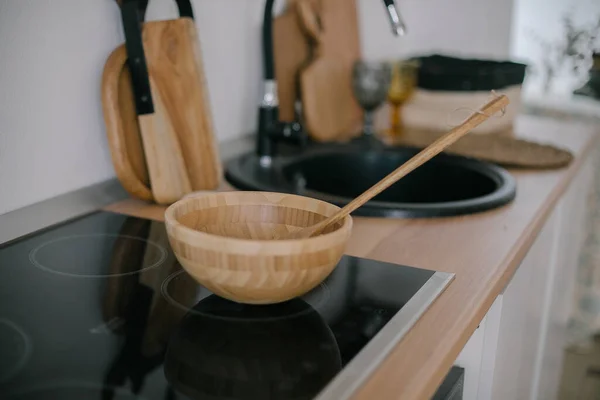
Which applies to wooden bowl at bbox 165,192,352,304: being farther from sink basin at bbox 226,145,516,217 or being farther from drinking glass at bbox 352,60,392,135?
drinking glass at bbox 352,60,392,135

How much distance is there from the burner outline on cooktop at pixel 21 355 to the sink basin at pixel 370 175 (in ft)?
1.72

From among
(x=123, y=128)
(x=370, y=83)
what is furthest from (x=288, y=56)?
(x=123, y=128)

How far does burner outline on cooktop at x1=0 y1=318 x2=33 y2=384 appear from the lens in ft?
1.85

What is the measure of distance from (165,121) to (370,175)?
23.1 inches

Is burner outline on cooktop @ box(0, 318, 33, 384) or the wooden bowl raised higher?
the wooden bowl

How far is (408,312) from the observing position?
70cm

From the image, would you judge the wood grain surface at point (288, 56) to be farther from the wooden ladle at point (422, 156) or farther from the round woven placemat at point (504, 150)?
the wooden ladle at point (422, 156)

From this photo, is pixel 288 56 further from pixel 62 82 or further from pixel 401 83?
pixel 62 82

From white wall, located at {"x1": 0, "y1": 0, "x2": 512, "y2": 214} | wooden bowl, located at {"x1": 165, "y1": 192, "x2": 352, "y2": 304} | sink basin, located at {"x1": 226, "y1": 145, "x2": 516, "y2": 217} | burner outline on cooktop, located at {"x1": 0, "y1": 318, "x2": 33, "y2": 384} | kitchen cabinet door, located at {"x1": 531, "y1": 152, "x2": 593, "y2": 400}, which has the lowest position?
kitchen cabinet door, located at {"x1": 531, "y1": 152, "x2": 593, "y2": 400}

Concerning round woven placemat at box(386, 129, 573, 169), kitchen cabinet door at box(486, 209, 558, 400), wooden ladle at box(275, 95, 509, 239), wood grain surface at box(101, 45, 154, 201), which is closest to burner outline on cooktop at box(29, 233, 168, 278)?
wood grain surface at box(101, 45, 154, 201)

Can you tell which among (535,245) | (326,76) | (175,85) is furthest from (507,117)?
(175,85)

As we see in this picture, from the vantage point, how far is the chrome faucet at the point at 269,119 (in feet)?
4.22

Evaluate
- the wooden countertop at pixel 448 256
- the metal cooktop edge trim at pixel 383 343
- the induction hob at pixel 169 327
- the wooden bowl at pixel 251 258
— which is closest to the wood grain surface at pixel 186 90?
the wooden countertop at pixel 448 256

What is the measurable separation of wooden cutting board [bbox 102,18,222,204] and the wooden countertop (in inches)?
2.5
